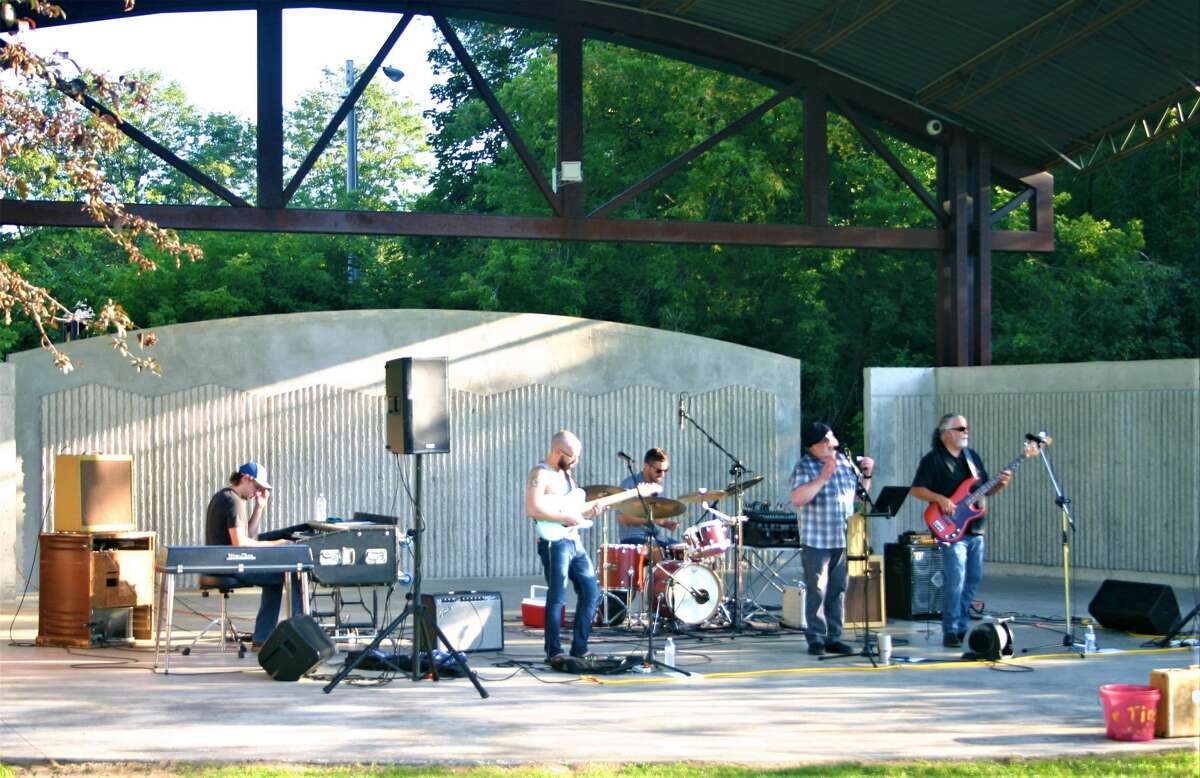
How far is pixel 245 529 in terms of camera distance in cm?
1080

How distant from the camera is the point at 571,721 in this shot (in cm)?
805

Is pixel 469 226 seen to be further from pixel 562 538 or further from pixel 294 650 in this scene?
pixel 294 650

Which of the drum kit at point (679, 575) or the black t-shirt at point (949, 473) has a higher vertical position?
the black t-shirt at point (949, 473)

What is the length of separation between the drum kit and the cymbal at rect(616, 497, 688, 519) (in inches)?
5.5

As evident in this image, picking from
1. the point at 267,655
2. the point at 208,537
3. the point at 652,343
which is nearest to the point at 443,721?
the point at 267,655

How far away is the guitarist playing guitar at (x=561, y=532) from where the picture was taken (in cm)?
974

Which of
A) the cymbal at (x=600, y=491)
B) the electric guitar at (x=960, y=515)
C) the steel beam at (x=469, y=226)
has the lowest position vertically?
the electric guitar at (x=960, y=515)

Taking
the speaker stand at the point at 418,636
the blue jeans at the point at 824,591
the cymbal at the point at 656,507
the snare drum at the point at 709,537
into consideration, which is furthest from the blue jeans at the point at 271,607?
the blue jeans at the point at 824,591

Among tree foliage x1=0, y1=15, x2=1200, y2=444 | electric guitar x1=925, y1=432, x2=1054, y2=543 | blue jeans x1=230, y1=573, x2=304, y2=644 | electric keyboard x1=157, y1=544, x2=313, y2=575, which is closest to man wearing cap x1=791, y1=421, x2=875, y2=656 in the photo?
electric guitar x1=925, y1=432, x2=1054, y2=543

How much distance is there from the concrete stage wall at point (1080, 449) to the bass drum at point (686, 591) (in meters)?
5.10

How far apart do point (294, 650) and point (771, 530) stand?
4393 millimetres

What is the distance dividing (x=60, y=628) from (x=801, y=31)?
10.1 m

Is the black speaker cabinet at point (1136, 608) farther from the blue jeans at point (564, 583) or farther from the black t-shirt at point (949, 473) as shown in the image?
the blue jeans at point (564, 583)

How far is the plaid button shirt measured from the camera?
33.8 feet
